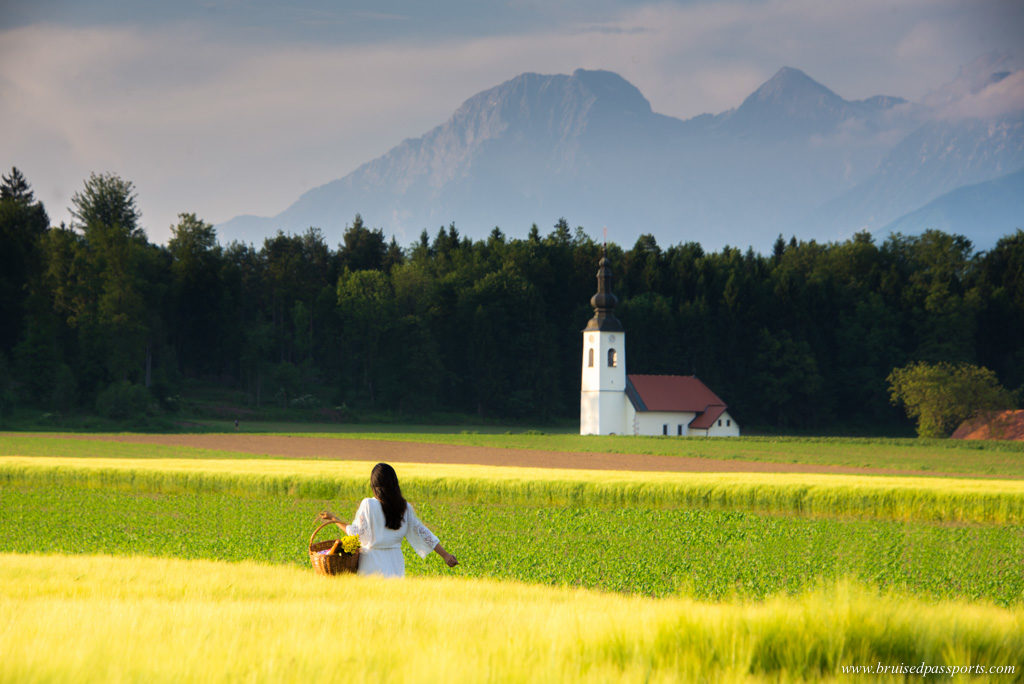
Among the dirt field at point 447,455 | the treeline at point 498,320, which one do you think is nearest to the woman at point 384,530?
the dirt field at point 447,455

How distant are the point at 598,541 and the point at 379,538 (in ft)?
42.6

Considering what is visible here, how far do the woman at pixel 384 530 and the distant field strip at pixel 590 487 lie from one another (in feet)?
71.2

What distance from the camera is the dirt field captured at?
50406mm

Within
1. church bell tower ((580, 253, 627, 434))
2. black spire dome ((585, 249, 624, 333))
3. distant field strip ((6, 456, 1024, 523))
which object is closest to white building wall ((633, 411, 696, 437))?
church bell tower ((580, 253, 627, 434))

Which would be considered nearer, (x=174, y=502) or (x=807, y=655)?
(x=807, y=655)

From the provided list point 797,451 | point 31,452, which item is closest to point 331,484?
point 31,452

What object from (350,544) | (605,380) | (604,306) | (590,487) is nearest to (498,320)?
(604,306)

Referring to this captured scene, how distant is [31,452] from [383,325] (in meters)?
57.3

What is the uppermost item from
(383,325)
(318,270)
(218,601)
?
(318,270)

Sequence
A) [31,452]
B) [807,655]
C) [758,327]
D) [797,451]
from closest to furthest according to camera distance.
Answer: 1. [807,655]
2. [31,452]
3. [797,451]
4. [758,327]

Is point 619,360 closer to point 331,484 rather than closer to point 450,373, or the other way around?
point 450,373

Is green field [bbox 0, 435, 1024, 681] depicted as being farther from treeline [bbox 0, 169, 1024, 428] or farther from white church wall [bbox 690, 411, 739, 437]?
treeline [bbox 0, 169, 1024, 428]

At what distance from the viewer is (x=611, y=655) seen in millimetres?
4809

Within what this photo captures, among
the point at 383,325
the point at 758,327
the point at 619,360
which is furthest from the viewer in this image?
the point at 758,327
